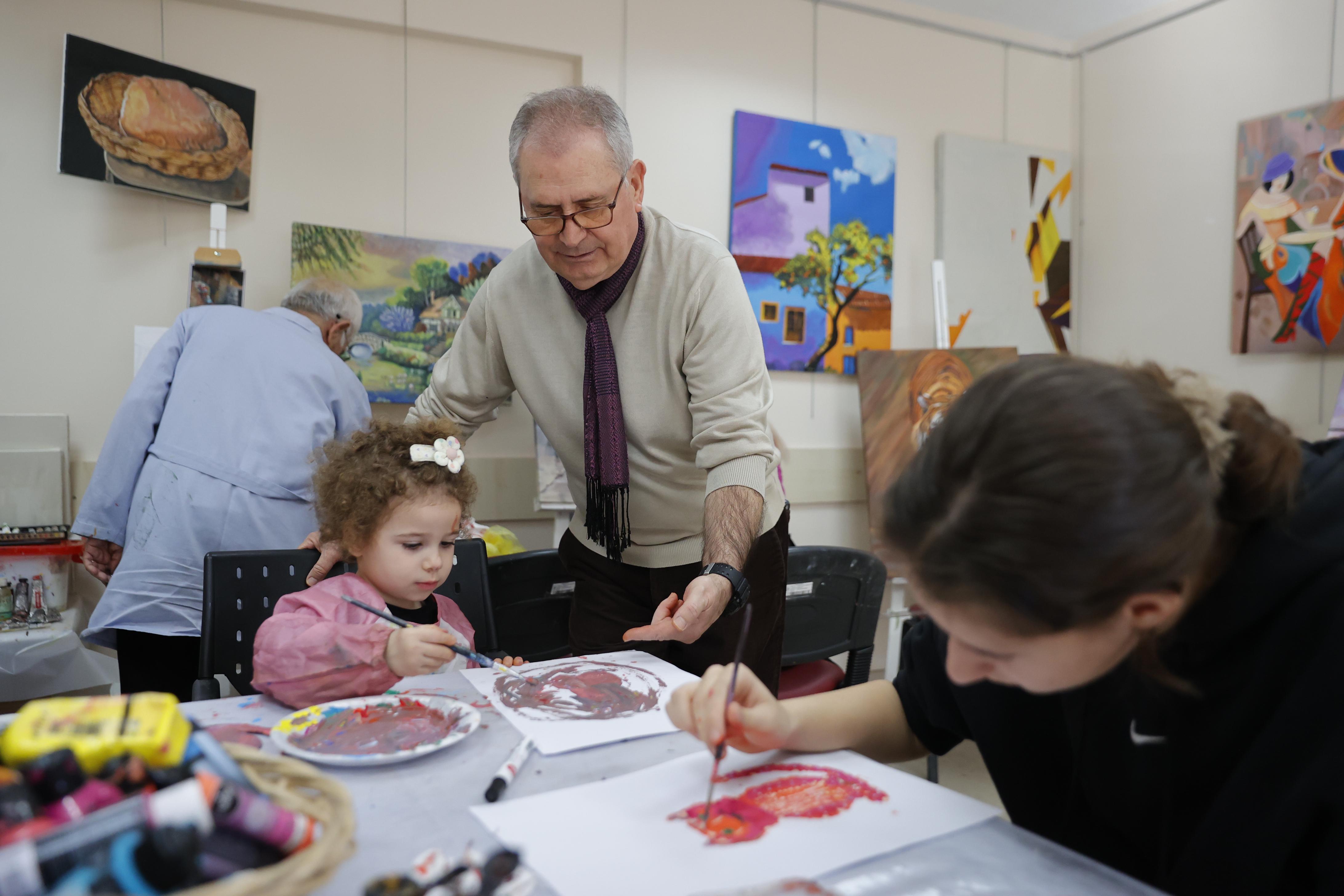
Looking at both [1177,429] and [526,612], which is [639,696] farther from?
[526,612]

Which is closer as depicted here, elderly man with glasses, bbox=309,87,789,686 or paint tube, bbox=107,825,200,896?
paint tube, bbox=107,825,200,896

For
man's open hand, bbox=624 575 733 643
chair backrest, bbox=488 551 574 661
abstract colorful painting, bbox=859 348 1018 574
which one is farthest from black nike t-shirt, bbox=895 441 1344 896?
abstract colorful painting, bbox=859 348 1018 574

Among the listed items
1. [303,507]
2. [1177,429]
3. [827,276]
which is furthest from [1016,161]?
[1177,429]

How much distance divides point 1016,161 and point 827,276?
46.2 inches

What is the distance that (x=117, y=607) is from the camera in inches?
74.7

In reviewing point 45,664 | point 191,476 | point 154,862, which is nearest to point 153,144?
point 191,476

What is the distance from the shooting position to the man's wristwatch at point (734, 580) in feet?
4.85

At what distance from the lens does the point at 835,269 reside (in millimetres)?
3740

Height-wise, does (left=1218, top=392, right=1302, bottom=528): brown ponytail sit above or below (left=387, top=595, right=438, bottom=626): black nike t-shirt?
above

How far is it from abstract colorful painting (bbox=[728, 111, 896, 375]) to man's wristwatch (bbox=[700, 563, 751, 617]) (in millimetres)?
2194

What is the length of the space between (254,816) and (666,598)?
4.04ft

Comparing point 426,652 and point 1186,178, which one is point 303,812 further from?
point 1186,178

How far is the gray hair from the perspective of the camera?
63.0 inches

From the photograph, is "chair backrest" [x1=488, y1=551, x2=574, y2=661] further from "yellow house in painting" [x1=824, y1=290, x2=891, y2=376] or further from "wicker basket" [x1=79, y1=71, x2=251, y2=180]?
"yellow house in painting" [x1=824, y1=290, x2=891, y2=376]
